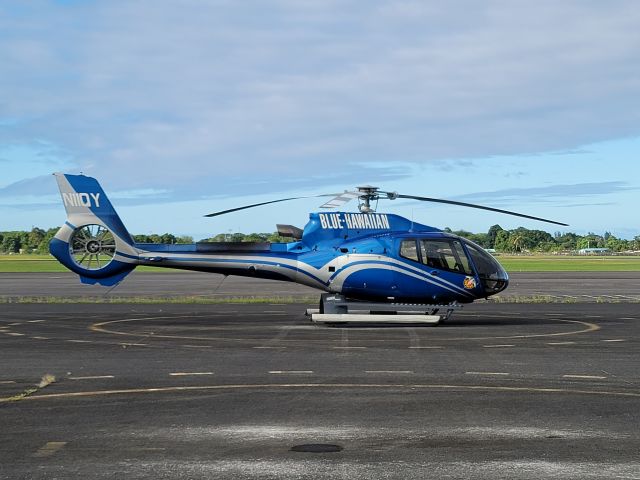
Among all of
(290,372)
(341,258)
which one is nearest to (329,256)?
(341,258)

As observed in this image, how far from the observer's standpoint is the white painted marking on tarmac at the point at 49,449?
33.3 ft

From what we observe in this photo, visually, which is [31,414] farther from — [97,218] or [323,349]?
[97,218]

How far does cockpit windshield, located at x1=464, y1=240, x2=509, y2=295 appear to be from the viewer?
96.9 feet

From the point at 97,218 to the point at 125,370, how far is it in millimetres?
14343

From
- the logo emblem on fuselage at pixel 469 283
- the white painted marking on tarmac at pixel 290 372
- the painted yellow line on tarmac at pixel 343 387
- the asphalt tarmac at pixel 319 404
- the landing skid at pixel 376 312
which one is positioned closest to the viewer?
the asphalt tarmac at pixel 319 404

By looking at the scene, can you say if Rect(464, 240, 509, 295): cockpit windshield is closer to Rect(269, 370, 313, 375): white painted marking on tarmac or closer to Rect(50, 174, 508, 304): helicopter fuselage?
Rect(50, 174, 508, 304): helicopter fuselage

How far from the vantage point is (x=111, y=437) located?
439 inches

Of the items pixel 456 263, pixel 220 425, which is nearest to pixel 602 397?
pixel 220 425

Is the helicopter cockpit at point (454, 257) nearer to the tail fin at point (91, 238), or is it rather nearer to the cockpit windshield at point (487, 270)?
the cockpit windshield at point (487, 270)

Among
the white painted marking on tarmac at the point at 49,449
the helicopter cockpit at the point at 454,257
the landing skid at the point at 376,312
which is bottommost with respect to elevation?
the white painted marking on tarmac at the point at 49,449

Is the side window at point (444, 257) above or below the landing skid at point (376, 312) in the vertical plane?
above

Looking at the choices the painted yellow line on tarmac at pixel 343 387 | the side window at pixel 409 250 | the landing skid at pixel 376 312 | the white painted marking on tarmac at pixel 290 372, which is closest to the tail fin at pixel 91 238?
the landing skid at pixel 376 312

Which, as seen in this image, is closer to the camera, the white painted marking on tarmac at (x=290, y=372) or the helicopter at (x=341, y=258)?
the white painted marking on tarmac at (x=290, y=372)

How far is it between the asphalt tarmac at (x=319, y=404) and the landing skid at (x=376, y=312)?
1713 millimetres
